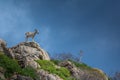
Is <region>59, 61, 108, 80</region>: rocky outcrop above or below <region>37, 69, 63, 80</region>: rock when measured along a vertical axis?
above

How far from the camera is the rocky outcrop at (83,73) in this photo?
6819cm

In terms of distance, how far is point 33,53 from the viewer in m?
66.7

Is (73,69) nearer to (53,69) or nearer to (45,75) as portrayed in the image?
(53,69)

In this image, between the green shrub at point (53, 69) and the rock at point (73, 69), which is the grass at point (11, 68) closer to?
the green shrub at point (53, 69)

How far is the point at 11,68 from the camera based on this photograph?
5434cm

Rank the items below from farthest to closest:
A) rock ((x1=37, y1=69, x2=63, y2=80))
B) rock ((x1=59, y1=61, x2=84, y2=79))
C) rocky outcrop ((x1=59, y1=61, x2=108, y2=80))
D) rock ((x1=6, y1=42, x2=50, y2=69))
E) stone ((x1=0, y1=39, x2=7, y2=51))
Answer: rocky outcrop ((x1=59, y1=61, x2=108, y2=80))
rock ((x1=59, y1=61, x2=84, y2=79))
stone ((x1=0, y1=39, x2=7, y2=51))
rock ((x1=6, y1=42, x2=50, y2=69))
rock ((x1=37, y1=69, x2=63, y2=80))

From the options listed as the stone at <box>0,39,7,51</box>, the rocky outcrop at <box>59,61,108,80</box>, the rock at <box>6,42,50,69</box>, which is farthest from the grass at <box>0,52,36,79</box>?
the rocky outcrop at <box>59,61,108,80</box>

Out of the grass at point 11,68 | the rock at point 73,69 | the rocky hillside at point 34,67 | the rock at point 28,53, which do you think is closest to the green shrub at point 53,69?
the rocky hillside at point 34,67

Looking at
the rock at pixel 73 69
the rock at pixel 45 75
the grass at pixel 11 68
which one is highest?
the rock at pixel 73 69

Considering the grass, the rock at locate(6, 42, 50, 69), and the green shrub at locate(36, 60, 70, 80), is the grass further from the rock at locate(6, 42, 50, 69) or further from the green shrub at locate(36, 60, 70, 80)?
the green shrub at locate(36, 60, 70, 80)

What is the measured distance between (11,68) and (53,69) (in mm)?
10297

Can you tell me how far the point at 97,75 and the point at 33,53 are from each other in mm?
11934

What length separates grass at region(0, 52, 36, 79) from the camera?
177ft

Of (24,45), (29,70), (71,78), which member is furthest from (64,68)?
(29,70)
